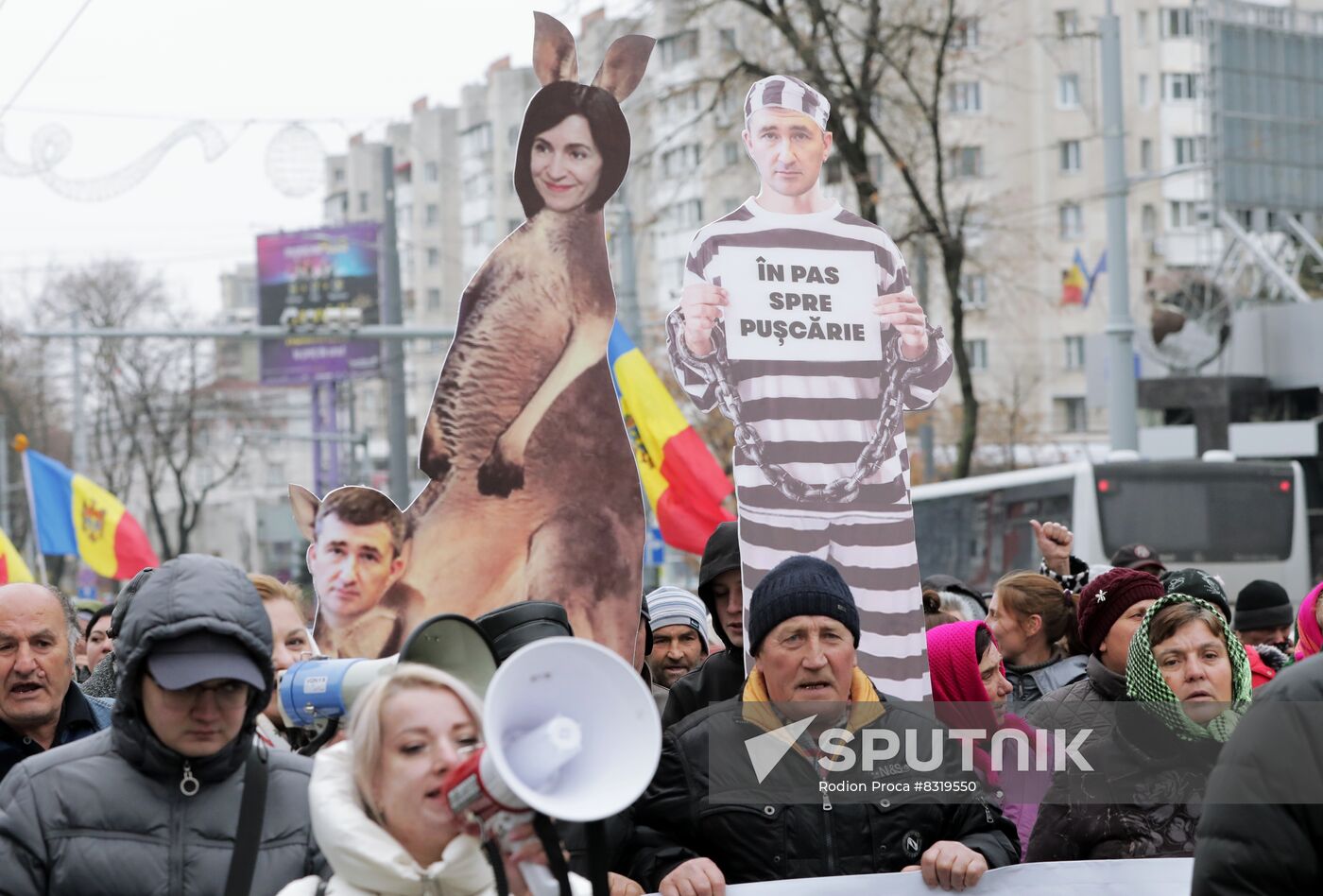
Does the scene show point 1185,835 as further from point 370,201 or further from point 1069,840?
point 370,201

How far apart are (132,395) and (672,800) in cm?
4151

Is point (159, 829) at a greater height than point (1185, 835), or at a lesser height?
greater

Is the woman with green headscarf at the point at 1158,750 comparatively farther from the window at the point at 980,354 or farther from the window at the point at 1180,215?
the window at the point at 1180,215

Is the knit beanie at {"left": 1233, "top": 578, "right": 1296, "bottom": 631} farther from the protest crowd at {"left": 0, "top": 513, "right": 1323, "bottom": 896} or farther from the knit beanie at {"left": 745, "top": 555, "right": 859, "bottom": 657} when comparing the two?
the knit beanie at {"left": 745, "top": 555, "right": 859, "bottom": 657}

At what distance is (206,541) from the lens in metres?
76.2

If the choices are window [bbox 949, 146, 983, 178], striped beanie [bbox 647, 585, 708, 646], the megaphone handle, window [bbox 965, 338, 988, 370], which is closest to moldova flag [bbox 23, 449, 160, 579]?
striped beanie [bbox 647, 585, 708, 646]

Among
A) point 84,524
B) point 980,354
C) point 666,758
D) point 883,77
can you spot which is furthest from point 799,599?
point 980,354

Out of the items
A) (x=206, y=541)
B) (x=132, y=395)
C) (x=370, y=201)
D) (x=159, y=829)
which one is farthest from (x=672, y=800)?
(x=370, y=201)

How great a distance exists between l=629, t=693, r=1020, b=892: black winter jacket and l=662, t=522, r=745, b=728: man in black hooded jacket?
86cm

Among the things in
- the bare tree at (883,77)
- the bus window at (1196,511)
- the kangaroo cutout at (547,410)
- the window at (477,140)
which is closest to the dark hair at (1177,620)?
the kangaroo cutout at (547,410)

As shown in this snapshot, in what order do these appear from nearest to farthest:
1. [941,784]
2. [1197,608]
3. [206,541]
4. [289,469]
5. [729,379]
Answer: [941,784] < [1197,608] < [729,379] < [206,541] < [289,469]

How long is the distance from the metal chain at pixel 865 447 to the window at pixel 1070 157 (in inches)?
2324

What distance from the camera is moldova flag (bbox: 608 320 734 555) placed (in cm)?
750

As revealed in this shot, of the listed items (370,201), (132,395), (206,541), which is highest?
(370,201)
